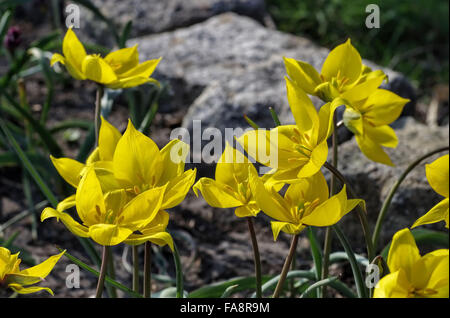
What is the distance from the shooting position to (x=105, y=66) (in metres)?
1.17

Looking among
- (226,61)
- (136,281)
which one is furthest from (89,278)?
(226,61)

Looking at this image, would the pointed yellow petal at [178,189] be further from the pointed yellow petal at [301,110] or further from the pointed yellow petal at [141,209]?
the pointed yellow petal at [301,110]

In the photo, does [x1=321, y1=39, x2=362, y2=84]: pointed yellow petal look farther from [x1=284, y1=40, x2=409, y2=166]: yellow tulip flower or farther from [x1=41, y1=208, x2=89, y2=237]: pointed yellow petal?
[x1=41, y1=208, x2=89, y2=237]: pointed yellow petal

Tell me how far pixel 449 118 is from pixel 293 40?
2.29 feet

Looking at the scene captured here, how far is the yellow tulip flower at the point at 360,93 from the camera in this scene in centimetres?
106

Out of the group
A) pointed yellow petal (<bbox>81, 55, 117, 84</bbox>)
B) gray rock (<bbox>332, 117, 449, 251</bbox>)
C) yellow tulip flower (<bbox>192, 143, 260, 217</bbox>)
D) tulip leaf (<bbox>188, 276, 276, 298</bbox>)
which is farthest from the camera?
gray rock (<bbox>332, 117, 449, 251</bbox>)

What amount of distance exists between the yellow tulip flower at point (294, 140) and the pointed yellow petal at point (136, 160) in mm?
147

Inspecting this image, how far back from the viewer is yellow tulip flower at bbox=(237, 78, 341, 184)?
0.92 m

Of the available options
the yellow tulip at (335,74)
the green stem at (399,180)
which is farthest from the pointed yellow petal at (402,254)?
the yellow tulip at (335,74)

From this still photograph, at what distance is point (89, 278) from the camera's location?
1.73m

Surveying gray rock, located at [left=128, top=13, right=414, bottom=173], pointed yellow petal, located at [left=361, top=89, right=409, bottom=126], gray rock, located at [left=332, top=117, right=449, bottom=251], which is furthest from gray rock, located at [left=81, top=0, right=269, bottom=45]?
pointed yellow petal, located at [left=361, top=89, right=409, bottom=126]

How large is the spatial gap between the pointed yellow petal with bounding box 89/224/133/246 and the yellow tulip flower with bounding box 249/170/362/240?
205 millimetres

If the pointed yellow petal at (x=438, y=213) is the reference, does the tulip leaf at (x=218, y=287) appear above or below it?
below

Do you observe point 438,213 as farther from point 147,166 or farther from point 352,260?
point 147,166
